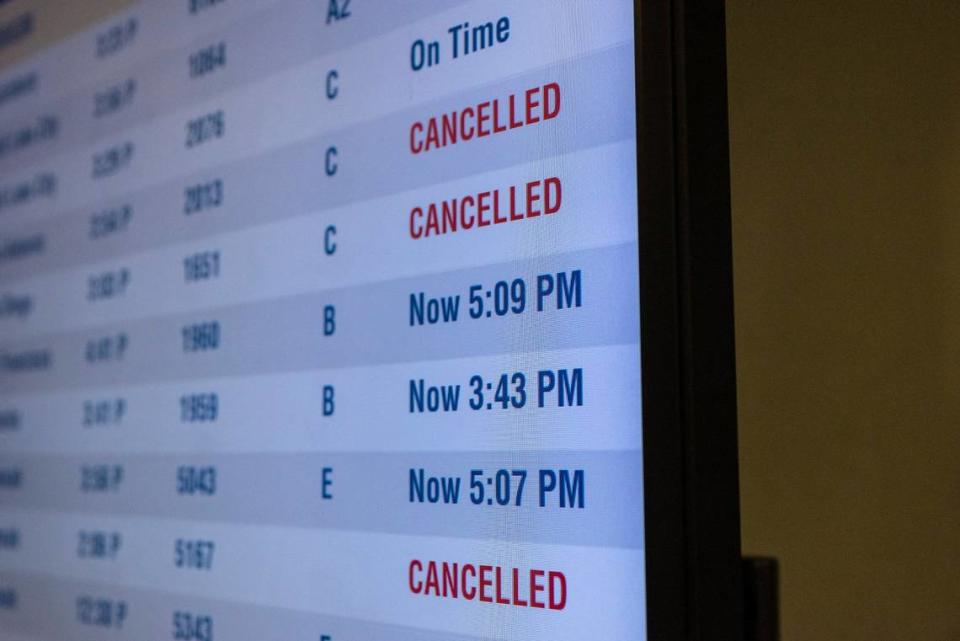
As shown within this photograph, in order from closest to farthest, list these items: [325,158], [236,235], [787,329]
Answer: [325,158], [236,235], [787,329]

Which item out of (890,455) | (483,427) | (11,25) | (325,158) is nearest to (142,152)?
(325,158)

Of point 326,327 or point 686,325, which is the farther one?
point 326,327

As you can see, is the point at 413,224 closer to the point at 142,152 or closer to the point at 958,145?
the point at 142,152

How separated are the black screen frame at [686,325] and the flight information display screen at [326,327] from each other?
36 millimetres

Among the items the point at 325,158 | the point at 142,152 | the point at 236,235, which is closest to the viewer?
the point at 325,158

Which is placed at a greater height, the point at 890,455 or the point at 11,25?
the point at 11,25

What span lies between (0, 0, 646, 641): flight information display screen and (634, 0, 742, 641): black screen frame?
0.04 m

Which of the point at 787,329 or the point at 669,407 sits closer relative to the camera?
the point at 669,407

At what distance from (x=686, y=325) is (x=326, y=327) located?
1.41 ft

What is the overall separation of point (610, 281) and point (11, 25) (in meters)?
1.30

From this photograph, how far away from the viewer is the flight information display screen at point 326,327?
0.75 meters

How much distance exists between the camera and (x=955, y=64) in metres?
1.64

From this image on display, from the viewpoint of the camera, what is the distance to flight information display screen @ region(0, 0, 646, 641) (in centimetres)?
75

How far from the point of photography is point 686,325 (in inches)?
26.6
